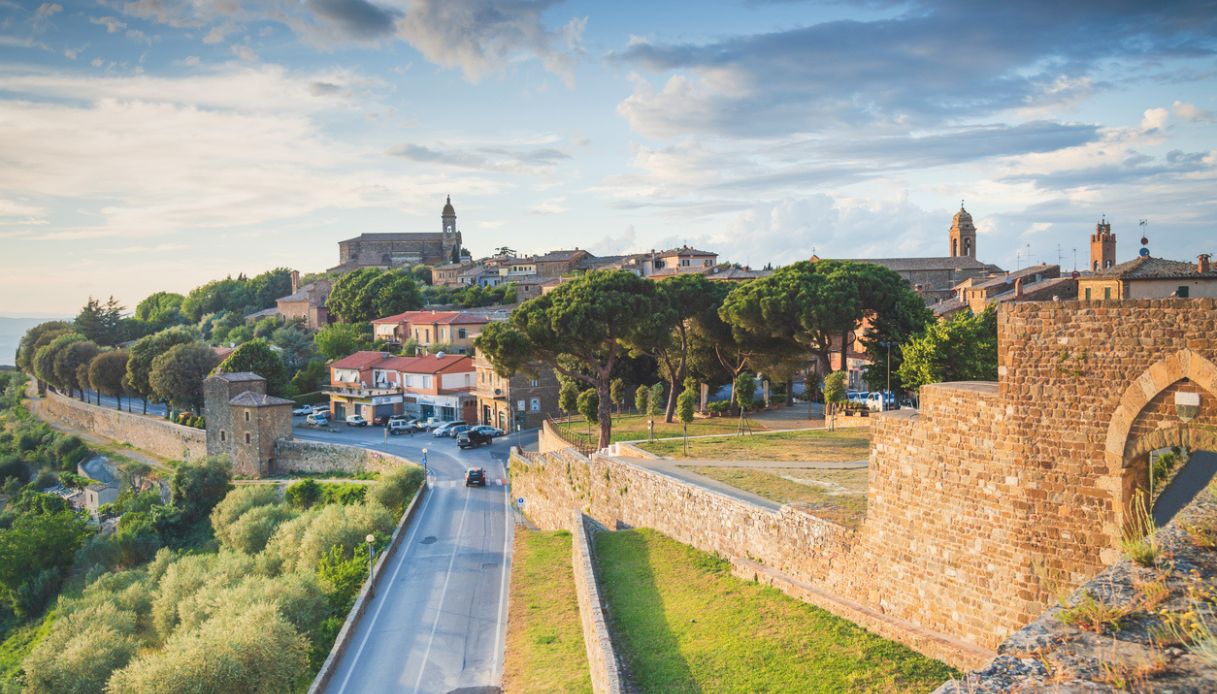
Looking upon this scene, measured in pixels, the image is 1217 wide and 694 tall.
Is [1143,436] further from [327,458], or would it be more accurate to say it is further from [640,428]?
[327,458]

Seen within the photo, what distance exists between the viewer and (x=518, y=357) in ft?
113

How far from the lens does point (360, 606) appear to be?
2117cm

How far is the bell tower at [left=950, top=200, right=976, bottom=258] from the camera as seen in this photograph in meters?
88.1

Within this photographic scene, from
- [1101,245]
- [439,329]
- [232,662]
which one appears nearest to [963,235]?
[1101,245]

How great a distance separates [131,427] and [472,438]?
1197 inches

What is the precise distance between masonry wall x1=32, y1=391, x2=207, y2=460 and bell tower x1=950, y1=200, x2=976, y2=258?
7215 cm

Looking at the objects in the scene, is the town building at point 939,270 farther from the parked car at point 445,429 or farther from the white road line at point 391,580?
the white road line at point 391,580

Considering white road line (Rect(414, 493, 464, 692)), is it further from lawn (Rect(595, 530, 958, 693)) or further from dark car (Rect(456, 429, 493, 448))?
dark car (Rect(456, 429, 493, 448))

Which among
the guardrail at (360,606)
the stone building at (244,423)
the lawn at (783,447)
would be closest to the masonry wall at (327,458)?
the stone building at (244,423)

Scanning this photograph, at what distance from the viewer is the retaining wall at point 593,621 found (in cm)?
1228

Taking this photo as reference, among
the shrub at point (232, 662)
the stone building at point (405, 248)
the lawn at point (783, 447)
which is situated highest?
the stone building at point (405, 248)

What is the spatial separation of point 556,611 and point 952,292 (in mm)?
59485

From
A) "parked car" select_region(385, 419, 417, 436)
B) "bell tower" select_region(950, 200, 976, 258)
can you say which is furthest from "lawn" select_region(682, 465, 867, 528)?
"bell tower" select_region(950, 200, 976, 258)

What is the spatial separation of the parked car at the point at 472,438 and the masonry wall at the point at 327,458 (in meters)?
4.51
